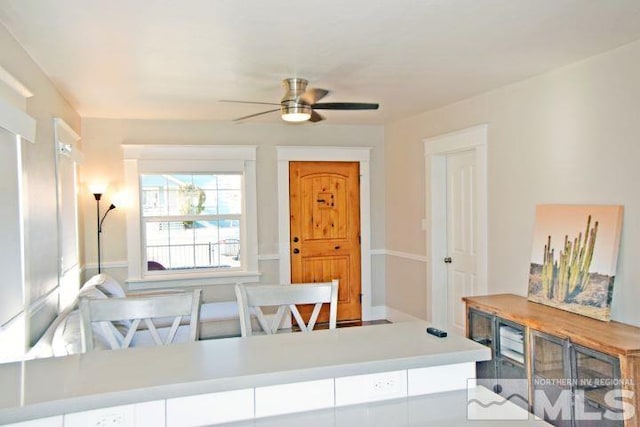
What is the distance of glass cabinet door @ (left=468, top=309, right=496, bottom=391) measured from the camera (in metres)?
3.55

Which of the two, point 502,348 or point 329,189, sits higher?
point 329,189

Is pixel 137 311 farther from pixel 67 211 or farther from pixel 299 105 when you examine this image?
pixel 67 211

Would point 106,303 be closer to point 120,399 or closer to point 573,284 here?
point 120,399

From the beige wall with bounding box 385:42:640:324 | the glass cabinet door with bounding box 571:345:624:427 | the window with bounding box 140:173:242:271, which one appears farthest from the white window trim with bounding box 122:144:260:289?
the glass cabinet door with bounding box 571:345:624:427

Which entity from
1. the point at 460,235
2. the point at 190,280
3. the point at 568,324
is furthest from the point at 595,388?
the point at 190,280

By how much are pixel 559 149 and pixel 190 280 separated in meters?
3.85

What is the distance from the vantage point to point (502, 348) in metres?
3.46

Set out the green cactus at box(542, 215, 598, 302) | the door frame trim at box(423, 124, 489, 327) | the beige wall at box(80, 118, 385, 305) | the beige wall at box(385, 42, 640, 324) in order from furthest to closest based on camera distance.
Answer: the beige wall at box(80, 118, 385, 305)
the door frame trim at box(423, 124, 489, 327)
the green cactus at box(542, 215, 598, 302)
the beige wall at box(385, 42, 640, 324)

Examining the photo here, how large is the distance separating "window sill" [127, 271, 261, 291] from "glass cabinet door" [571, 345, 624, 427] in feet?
11.8

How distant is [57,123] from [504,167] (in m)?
3.52

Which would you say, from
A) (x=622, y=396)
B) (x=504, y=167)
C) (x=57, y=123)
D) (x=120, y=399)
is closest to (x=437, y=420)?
(x=120, y=399)

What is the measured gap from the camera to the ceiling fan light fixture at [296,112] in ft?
11.4

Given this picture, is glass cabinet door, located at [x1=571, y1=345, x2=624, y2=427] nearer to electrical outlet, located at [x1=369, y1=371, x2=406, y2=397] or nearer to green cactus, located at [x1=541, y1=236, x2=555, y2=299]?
green cactus, located at [x1=541, y1=236, x2=555, y2=299]

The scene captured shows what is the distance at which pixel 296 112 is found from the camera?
3471 mm
